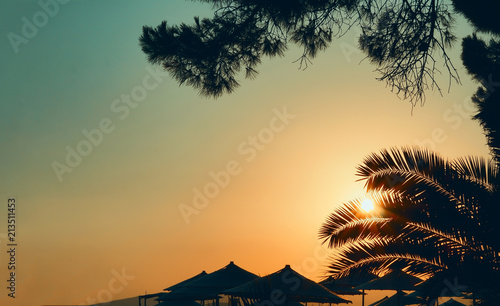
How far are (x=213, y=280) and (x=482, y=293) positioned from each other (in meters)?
10.5

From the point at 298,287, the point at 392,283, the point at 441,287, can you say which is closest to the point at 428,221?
the point at 441,287

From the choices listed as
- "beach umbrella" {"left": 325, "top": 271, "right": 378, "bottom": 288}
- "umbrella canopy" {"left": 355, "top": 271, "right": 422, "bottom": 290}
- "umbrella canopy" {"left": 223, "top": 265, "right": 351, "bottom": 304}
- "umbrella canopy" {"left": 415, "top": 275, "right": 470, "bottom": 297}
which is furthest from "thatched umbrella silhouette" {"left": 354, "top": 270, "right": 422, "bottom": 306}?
"umbrella canopy" {"left": 415, "top": 275, "right": 470, "bottom": 297}

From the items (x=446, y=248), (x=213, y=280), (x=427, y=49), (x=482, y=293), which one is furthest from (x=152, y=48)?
(x=213, y=280)

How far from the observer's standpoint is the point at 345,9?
9023 mm

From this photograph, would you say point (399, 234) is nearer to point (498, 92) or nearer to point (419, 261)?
point (419, 261)

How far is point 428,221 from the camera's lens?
8234mm

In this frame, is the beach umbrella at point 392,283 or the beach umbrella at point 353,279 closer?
the beach umbrella at point 353,279

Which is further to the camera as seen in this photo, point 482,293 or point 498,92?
point 498,92

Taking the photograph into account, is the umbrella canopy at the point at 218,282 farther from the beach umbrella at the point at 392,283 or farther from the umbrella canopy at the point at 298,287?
the beach umbrella at the point at 392,283

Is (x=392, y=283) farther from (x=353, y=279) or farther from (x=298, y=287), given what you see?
(x=298, y=287)

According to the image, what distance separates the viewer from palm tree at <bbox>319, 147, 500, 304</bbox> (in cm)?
801

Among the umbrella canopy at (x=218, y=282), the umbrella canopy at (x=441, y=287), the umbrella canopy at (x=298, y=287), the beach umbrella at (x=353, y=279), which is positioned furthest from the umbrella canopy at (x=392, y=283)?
the umbrella canopy at (x=441, y=287)

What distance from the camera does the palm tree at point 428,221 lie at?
801 centimetres

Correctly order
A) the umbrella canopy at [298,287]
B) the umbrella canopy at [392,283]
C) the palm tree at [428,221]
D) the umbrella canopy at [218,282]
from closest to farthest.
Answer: the palm tree at [428,221]
the umbrella canopy at [298,287]
the umbrella canopy at [392,283]
the umbrella canopy at [218,282]
